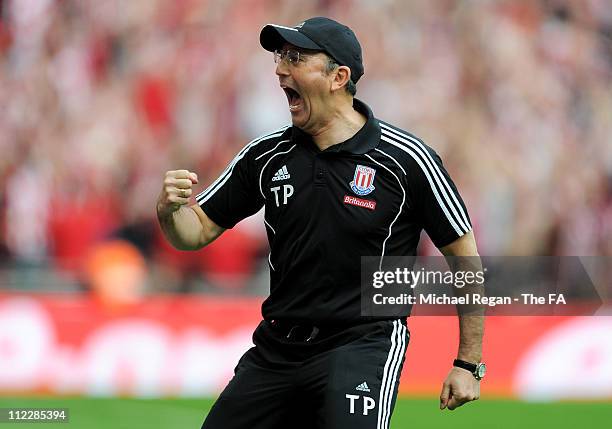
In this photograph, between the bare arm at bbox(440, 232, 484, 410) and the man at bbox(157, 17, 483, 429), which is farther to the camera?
the bare arm at bbox(440, 232, 484, 410)

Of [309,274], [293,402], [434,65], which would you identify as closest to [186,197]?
[309,274]

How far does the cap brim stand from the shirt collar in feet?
1.32

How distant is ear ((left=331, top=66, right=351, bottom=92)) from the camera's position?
5223mm

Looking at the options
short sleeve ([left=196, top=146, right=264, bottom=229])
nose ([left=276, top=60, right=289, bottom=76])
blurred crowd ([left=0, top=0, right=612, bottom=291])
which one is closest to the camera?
nose ([left=276, top=60, right=289, bottom=76])

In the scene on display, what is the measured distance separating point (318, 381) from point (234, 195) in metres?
1.06

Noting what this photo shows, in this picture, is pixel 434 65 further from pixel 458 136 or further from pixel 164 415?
pixel 164 415

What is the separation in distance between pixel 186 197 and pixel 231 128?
21.8 ft

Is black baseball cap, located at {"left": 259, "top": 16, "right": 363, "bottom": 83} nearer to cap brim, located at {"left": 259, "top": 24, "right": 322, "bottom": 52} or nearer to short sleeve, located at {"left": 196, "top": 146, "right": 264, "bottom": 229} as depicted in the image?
cap brim, located at {"left": 259, "top": 24, "right": 322, "bottom": 52}

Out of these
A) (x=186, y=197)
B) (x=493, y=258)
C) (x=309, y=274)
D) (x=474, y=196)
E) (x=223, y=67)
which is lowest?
(x=309, y=274)

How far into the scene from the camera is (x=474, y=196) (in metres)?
11.6

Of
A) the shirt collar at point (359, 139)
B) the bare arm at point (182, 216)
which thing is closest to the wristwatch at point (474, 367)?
the shirt collar at point (359, 139)

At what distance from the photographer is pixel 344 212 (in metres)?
5.04

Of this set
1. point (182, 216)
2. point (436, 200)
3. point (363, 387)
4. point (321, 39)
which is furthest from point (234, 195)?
point (363, 387)

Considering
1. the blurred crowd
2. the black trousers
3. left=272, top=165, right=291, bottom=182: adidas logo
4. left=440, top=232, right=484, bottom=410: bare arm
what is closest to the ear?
left=272, top=165, right=291, bottom=182: adidas logo
